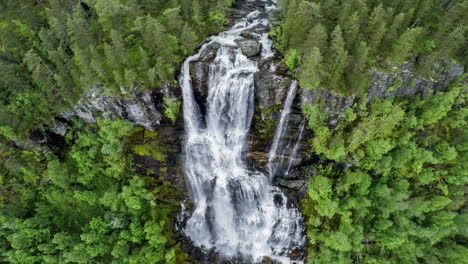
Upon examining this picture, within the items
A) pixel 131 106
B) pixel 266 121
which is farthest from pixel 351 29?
pixel 131 106

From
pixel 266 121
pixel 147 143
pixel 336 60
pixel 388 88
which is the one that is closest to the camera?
pixel 336 60

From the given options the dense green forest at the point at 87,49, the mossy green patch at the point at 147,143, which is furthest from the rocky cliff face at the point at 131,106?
the dense green forest at the point at 87,49

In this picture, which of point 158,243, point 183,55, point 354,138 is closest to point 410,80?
point 354,138

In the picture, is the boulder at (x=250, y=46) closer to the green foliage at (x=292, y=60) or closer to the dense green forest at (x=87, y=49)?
the green foliage at (x=292, y=60)

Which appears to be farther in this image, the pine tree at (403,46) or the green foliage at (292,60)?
the green foliage at (292,60)

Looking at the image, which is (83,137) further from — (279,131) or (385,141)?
(385,141)

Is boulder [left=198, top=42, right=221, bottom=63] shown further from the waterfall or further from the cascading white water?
the waterfall

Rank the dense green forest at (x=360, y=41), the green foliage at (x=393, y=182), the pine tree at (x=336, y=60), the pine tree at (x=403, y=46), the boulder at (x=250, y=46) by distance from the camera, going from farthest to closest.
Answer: the boulder at (x=250, y=46)
the green foliage at (x=393, y=182)
the dense green forest at (x=360, y=41)
the pine tree at (x=403, y=46)
the pine tree at (x=336, y=60)
